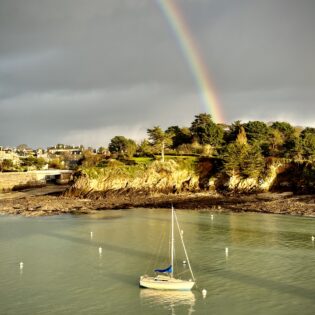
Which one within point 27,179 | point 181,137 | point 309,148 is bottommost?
point 27,179

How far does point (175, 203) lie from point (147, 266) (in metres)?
42.8

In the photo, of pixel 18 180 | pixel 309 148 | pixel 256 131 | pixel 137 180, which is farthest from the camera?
pixel 256 131

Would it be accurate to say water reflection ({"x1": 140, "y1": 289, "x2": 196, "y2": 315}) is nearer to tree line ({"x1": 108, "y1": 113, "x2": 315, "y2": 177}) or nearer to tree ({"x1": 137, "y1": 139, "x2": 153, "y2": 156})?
→ tree line ({"x1": 108, "y1": 113, "x2": 315, "y2": 177})

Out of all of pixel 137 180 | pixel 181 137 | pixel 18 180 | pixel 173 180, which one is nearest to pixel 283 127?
pixel 181 137

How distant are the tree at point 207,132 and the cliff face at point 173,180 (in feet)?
80.7

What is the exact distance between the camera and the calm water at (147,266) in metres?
25.2

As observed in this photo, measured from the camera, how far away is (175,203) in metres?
76.3

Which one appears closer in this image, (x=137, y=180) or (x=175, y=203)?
(x=175, y=203)

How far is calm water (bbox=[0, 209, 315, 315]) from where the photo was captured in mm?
25250

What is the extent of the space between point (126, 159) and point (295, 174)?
139 ft

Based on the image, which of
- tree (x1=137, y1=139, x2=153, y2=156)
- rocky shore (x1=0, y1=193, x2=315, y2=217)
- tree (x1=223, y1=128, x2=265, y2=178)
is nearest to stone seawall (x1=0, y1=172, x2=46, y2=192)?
rocky shore (x1=0, y1=193, x2=315, y2=217)

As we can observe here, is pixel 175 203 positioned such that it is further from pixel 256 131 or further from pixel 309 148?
pixel 256 131

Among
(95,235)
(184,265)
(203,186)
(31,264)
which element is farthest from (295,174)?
(31,264)

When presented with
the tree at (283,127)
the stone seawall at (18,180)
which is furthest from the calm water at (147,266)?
the tree at (283,127)
